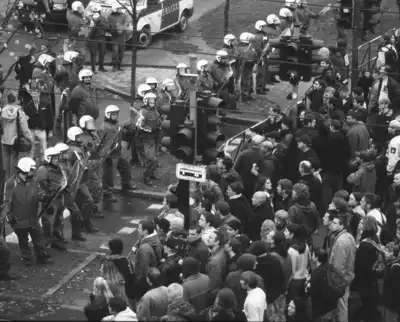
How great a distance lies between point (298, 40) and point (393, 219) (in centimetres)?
437

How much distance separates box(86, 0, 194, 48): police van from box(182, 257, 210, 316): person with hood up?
1489cm

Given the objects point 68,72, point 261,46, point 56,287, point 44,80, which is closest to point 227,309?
point 56,287

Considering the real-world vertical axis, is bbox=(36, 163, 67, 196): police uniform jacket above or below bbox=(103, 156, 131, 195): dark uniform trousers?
above

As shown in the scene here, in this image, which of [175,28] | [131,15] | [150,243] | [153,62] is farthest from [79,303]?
[175,28]

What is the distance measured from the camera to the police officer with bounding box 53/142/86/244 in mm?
22984

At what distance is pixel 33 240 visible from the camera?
22.4 m

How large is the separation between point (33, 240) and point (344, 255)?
19.0 feet

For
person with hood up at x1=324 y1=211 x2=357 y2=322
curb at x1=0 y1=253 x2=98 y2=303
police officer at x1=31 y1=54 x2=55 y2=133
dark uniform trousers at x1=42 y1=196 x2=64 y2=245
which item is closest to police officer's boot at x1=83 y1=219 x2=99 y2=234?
dark uniform trousers at x1=42 y1=196 x2=64 y2=245

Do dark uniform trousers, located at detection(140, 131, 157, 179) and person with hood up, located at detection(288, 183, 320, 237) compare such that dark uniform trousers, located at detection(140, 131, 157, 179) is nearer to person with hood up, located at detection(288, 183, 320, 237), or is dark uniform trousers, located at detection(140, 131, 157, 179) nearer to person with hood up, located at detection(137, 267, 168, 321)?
person with hood up, located at detection(288, 183, 320, 237)

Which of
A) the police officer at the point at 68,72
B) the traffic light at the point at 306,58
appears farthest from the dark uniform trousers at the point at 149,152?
the traffic light at the point at 306,58

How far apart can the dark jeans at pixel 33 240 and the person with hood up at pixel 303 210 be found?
4367mm

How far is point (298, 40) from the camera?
2359 centimetres

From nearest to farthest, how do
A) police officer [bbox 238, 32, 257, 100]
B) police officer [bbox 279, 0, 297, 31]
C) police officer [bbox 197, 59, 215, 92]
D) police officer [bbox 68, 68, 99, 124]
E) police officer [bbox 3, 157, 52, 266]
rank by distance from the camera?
1. police officer [bbox 3, 157, 52, 266]
2. police officer [bbox 68, 68, 99, 124]
3. police officer [bbox 197, 59, 215, 92]
4. police officer [bbox 238, 32, 257, 100]
5. police officer [bbox 279, 0, 297, 31]

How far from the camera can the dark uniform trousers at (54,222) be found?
74.7 ft
